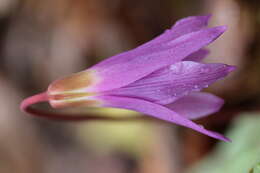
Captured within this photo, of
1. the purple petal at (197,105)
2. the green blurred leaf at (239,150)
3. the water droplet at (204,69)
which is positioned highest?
the water droplet at (204,69)

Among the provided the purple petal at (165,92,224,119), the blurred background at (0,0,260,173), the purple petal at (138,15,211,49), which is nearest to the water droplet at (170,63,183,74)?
the purple petal at (138,15,211,49)

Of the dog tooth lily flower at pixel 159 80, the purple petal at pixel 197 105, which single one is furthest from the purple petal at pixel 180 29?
the purple petal at pixel 197 105

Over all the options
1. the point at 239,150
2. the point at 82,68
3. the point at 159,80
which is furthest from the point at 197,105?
the point at 82,68

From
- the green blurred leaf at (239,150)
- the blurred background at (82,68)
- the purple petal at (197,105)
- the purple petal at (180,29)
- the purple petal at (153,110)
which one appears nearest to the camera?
the purple petal at (153,110)

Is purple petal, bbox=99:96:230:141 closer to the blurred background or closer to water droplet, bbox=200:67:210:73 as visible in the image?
water droplet, bbox=200:67:210:73

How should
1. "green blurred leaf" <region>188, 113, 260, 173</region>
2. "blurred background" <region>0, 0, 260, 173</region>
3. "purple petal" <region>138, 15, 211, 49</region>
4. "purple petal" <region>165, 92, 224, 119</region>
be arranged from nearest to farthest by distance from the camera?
"purple petal" <region>138, 15, 211, 49</region>
"purple petal" <region>165, 92, 224, 119</region>
"green blurred leaf" <region>188, 113, 260, 173</region>
"blurred background" <region>0, 0, 260, 173</region>

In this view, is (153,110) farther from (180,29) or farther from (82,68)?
(82,68)

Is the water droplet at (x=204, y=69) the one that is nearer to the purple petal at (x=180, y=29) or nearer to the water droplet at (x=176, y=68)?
the water droplet at (x=176, y=68)

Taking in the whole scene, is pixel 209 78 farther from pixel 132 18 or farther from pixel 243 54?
pixel 132 18
